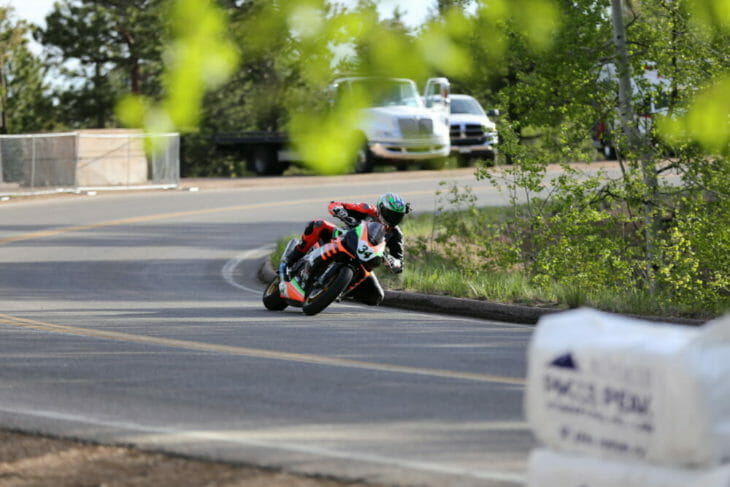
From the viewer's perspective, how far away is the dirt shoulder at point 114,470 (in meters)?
6.58

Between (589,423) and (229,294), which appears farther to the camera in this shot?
(229,294)

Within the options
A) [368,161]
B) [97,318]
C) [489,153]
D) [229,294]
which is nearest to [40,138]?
[368,161]

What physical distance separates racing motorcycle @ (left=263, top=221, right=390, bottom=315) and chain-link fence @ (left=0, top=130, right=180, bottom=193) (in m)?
21.8

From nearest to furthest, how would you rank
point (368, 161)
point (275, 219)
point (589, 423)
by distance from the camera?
point (589, 423), point (275, 219), point (368, 161)

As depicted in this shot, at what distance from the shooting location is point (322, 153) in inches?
207

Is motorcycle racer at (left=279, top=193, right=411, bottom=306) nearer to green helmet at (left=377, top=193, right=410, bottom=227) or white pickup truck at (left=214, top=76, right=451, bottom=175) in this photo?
green helmet at (left=377, top=193, right=410, bottom=227)

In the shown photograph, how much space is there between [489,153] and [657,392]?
38.9 meters

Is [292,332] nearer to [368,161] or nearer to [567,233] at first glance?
[567,233]

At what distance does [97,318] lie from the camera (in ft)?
44.7

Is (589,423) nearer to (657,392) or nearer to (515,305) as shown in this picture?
(657,392)

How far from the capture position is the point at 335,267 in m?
13.4

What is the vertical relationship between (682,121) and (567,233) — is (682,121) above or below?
above

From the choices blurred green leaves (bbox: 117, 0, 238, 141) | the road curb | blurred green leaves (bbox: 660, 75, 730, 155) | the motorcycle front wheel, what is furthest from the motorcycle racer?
blurred green leaves (bbox: 117, 0, 238, 141)

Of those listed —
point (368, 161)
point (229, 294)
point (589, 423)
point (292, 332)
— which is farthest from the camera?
point (368, 161)
